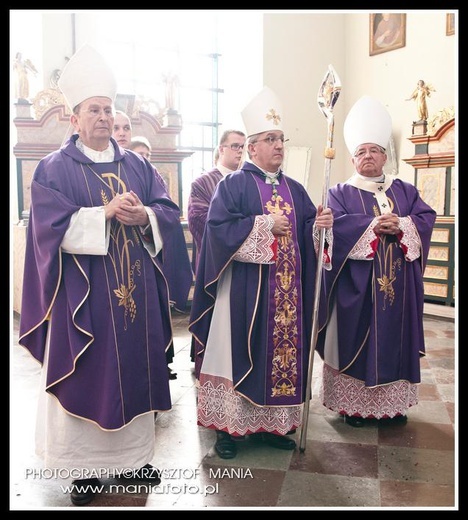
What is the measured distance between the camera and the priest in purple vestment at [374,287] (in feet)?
12.3

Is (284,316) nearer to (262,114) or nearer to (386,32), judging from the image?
(262,114)

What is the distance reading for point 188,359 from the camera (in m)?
5.59

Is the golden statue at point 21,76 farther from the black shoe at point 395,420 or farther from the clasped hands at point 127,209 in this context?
the black shoe at point 395,420

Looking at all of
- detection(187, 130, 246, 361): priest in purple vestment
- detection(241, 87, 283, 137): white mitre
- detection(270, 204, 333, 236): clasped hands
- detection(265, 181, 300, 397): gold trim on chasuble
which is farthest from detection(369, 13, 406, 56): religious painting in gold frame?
detection(265, 181, 300, 397): gold trim on chasuble

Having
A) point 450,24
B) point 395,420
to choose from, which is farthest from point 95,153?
point 450,24

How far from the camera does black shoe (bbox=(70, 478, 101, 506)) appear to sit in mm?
2799

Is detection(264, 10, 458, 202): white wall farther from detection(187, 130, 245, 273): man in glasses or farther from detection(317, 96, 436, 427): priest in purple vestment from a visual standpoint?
detection(317, 96, 436, 427): priest in purple vestment

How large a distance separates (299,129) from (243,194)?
8.34m

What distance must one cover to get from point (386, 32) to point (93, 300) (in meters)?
9.66

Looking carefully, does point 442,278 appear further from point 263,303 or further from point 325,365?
point 263,303

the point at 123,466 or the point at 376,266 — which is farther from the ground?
the point at 376,266

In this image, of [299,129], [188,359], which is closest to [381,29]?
[299,129]

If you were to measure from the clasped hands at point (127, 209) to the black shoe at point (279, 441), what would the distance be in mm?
1589

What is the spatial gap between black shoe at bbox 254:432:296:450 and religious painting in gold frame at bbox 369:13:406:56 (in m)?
8.83
